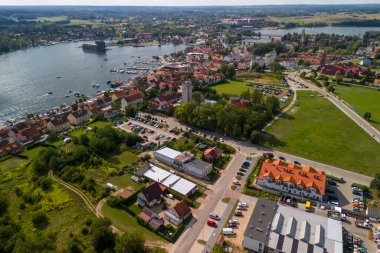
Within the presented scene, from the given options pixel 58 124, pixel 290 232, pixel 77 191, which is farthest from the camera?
pixel 58 124

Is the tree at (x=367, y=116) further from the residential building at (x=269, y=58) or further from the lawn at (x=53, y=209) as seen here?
the lawn at (x=53, y=209)

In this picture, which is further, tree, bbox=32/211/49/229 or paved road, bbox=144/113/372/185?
paved road, bbox=144/113/372/185

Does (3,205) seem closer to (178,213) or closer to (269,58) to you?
(178,213)

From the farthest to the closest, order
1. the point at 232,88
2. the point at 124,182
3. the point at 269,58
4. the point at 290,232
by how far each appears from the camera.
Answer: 1. the point at 269,58
2. the point at 232,88
3. the point at 124,182
4. the point at 290,232

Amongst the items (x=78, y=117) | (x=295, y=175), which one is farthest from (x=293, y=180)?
(x=78, y=117)

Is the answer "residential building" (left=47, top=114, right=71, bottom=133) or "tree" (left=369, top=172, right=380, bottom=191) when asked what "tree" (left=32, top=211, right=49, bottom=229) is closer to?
"residential building" (left=47, top=114, right=71, bottom=133)

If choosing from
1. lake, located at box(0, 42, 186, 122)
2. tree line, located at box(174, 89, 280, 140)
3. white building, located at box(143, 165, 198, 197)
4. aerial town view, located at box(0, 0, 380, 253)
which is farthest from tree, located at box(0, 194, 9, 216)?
lake, located at box(0, 42, 186, 122)
